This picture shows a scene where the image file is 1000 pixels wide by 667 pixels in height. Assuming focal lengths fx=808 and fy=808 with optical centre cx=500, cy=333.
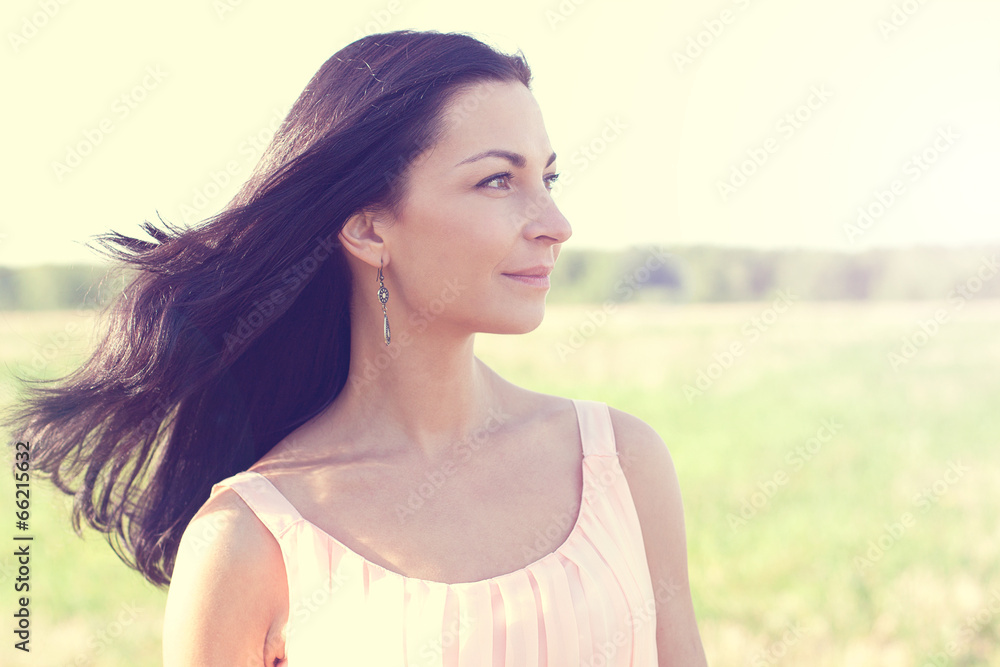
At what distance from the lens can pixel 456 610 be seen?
1.88 m

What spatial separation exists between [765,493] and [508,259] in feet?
22.3

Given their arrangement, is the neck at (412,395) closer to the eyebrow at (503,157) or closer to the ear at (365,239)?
the ear at (365,239)

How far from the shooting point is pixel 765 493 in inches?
316

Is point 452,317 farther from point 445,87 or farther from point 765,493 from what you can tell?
point 765,493

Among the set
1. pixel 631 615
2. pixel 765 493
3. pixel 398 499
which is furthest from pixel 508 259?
pixel 765 493
